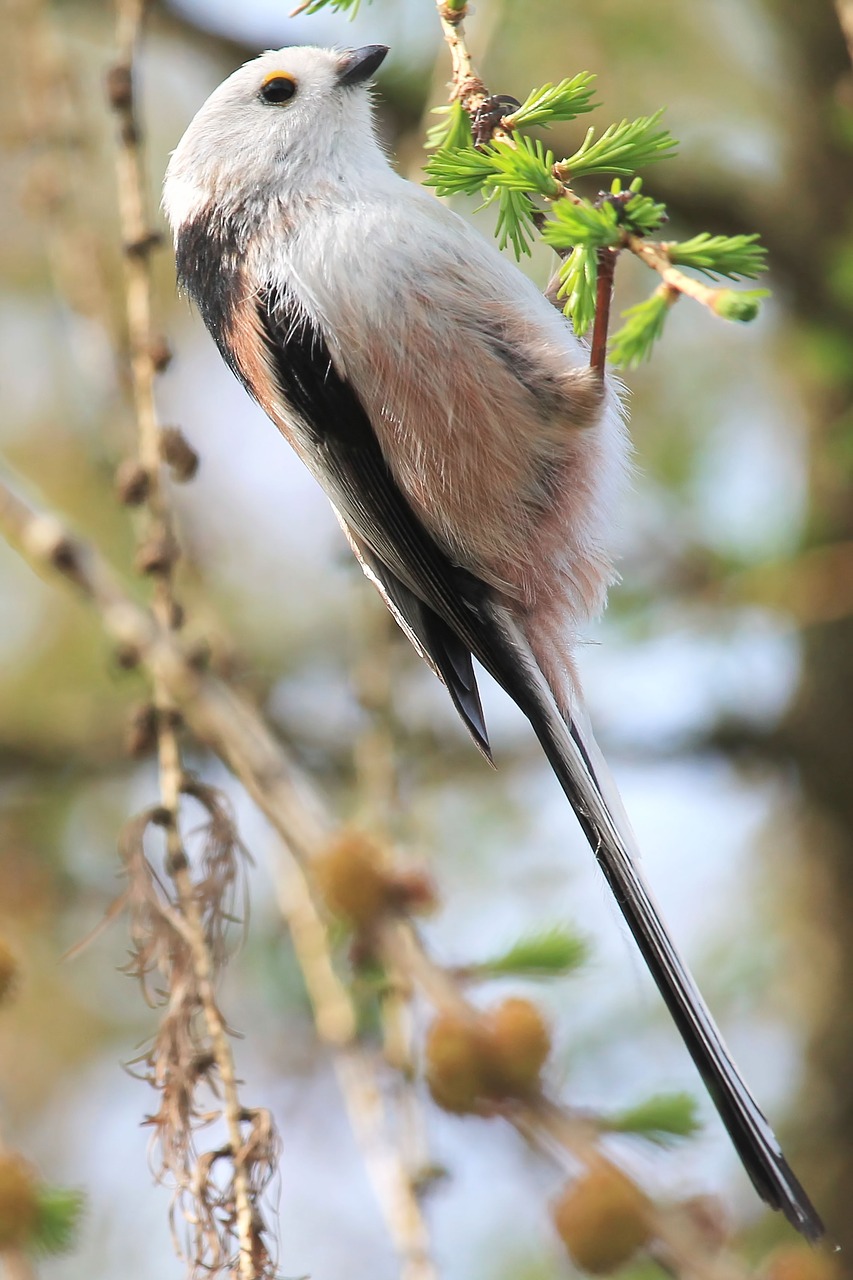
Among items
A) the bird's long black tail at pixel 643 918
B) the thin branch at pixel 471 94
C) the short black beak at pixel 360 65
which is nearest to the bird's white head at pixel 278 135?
the short black beak at pixel 360 65

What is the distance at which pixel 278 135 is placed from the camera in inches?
89.2

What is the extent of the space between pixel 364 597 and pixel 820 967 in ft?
6.72

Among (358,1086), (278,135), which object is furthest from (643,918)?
(278,135)

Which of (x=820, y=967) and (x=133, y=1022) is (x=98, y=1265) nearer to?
(x=133, y=1022)

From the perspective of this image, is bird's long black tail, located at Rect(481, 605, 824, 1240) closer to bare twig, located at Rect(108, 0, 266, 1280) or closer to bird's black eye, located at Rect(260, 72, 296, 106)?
bare twig, located at Rect(108, 0, 266, 1280)

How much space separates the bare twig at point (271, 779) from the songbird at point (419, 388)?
1.52 ft

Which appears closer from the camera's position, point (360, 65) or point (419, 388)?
point (419, 388)

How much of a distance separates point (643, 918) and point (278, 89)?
1.67 m

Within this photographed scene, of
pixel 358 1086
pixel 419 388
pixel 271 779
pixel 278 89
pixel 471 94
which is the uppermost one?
pixel 278 89

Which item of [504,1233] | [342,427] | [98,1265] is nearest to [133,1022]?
[98,1265]

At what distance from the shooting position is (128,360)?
2.75 meters

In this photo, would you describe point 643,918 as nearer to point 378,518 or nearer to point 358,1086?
point 358,1086

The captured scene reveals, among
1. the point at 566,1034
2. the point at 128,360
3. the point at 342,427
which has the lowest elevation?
the point at 566,1034

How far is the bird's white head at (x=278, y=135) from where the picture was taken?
2.21m
